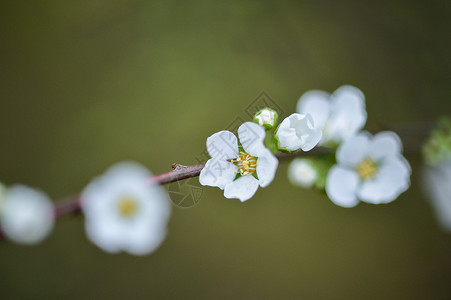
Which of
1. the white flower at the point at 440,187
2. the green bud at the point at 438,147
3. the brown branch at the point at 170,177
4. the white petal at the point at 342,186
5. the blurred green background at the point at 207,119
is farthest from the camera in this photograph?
the blurred green background at the point at 207,119

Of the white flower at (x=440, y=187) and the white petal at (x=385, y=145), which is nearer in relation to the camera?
the white petal at (x=385, y=145)

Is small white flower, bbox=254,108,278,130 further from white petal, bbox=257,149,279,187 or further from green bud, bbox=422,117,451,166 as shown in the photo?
green bud, bbox=422,117,451,166

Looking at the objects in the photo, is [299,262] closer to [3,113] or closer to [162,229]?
[162,229]

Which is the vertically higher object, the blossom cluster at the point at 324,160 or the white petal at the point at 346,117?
the white petal at the point at 346,117

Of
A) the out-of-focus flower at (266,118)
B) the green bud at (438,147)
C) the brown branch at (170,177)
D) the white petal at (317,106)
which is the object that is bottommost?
the brown branch at (170,177)

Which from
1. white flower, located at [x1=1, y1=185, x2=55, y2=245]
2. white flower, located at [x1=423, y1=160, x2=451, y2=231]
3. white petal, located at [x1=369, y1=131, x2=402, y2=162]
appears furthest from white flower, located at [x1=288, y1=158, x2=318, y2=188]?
white flower, located at [x1=1, y1=185, x2=55, y2=245]

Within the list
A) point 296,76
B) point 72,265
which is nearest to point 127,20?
point 296,76

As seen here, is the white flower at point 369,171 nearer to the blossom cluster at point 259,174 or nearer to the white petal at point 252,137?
the blossom cluster at point 259,174

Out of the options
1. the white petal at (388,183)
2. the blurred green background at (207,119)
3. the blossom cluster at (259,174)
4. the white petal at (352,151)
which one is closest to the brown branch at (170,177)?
the blossom cluster at (259,174)
